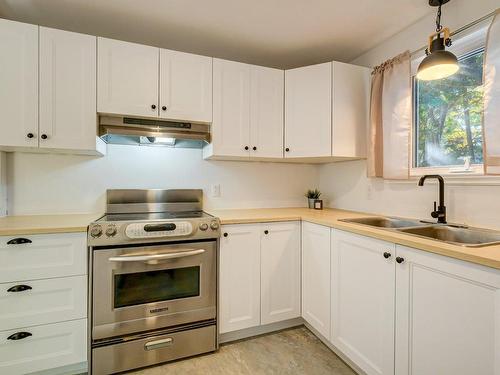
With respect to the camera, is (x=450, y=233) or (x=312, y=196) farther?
(x=312, y=196)

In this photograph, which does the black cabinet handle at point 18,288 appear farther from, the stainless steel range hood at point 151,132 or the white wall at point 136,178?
the stainless steel range hood at point 151,132

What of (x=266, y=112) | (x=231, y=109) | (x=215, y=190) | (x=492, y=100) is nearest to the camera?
(x=492, y=100)

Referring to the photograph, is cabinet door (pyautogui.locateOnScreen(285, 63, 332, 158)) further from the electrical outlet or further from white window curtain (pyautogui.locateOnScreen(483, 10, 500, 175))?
white window curtain (pyautogui.locateOnScreen(483, 10, 500, 175))

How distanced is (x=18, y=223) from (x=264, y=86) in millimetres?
1992

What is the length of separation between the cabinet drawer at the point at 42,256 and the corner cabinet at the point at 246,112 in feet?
3.72

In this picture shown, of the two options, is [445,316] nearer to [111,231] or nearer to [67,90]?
[111,231]

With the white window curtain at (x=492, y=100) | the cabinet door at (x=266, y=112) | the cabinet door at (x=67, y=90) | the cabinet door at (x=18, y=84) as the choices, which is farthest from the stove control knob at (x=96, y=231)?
the white window curtain at (x=492, y=100)

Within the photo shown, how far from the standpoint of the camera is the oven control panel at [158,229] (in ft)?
5.20

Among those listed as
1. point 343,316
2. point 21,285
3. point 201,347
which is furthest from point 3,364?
point 343,316

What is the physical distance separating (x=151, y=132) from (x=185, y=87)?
1.47ft

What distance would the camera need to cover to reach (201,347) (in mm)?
1784

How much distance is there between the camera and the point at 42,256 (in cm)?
147

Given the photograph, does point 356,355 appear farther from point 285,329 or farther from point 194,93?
point 194,93

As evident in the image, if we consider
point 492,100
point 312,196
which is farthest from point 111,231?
point 492,100
